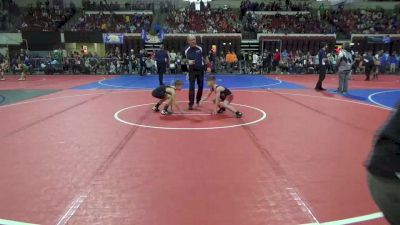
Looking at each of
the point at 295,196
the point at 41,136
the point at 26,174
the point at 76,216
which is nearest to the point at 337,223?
the point at 295,196

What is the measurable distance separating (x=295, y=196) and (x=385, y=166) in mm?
2295

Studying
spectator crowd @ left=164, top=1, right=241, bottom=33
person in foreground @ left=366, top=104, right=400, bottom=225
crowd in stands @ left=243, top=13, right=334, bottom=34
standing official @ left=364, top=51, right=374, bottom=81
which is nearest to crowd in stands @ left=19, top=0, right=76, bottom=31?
spectator crowd @ left=164, top=1, right=241, bottom=33

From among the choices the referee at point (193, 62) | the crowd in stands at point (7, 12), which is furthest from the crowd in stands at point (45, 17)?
the referee at point (193, 62)

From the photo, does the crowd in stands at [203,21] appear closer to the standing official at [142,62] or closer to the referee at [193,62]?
the standing official at [142,62]

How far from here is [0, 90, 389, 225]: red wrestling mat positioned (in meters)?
3.62

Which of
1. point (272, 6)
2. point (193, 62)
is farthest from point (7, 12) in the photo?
point (193, 62)

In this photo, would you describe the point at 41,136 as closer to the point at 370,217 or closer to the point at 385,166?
the point at 370,217

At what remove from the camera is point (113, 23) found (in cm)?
3067

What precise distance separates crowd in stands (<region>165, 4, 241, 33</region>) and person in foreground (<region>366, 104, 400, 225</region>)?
1126 inches

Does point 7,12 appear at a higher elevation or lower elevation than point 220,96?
higher

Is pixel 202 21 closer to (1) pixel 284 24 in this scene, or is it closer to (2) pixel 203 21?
(2) pixel 203 21

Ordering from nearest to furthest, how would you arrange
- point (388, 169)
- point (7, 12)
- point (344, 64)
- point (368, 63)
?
point (388, 169) < point (344, 64) < point (368, 63) < point (7, 12)

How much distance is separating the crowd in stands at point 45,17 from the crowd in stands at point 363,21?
22.0 metres

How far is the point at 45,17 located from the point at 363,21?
2622 cm
